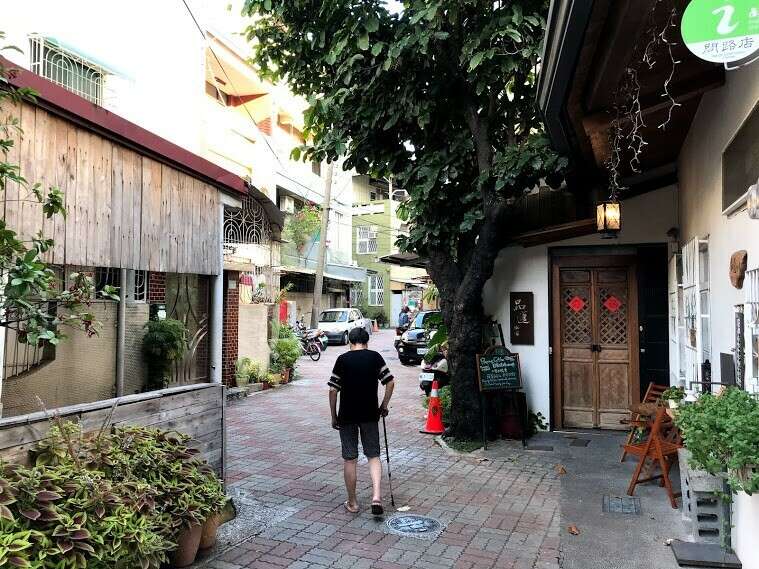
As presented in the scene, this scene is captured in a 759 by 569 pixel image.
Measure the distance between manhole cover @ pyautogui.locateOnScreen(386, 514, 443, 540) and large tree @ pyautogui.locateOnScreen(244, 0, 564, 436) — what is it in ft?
9.07

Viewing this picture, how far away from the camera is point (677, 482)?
6035 millimetres

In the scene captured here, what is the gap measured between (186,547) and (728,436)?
3516 mm

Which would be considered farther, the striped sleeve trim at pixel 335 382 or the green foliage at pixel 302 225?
the green foliage at pixel 302 225

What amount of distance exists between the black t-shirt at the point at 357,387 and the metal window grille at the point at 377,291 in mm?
32903

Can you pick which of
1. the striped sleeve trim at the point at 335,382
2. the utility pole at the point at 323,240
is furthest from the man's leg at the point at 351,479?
the utility pole at the point at 323,240

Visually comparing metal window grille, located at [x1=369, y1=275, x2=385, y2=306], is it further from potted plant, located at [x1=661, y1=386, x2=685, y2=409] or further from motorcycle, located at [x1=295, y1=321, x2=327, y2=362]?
potted plant, located at [x1=661, y1=386, x2=685, y2=409]

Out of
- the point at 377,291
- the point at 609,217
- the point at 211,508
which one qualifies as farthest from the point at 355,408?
the point at 377,291

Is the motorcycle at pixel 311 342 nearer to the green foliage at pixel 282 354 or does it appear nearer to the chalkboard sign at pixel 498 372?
the green foliage at pixel 282 354

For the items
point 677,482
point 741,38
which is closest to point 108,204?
point 741,38

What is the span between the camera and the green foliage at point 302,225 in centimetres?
2581

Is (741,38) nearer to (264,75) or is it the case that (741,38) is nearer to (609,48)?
(609,48)

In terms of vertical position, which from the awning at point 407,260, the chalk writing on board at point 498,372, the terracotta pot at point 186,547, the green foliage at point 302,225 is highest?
the green foliage at point 302,225

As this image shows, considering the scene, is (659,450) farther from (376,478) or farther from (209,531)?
(209,531)

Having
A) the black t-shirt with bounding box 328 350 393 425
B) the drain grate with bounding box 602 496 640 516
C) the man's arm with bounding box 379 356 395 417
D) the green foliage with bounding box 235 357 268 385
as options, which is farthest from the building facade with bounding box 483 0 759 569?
the green foliage with bounding box 235 357 268 385
